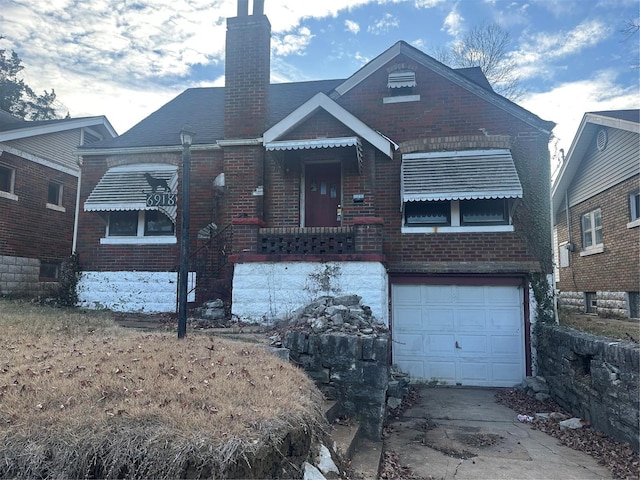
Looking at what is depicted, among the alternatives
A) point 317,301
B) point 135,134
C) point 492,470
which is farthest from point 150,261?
point 492,470

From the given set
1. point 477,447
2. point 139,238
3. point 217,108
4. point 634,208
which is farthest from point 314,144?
point 634,208

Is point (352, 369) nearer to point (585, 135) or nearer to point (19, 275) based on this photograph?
point (585, 135)

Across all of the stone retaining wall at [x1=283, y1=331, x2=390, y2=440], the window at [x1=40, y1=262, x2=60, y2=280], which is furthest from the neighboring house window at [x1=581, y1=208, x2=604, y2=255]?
the window at [x1=40, y1=262, x2=60, y2=280]

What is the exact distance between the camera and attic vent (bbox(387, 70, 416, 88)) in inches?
417

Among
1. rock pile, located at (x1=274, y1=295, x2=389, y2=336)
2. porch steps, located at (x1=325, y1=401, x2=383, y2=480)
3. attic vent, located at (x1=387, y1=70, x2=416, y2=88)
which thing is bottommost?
porch steps, located at (x1=325, y1=401, x2=383, y2=480)

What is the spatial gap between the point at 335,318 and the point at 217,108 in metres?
8.84

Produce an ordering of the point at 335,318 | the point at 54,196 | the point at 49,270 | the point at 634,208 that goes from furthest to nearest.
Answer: the point at 54,196
the point at 49,270
the point at 634,208
the point at 335,318

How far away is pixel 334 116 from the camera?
984 centimetres

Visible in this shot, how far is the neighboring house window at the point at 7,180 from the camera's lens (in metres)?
13.4

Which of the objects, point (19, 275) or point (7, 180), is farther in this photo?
point (19, 275)

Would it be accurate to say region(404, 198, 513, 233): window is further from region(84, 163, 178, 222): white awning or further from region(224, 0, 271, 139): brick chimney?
region(84, 163, 178, 222): white awning

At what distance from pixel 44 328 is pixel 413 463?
5.91m

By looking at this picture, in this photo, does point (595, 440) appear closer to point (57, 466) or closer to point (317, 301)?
point (317, 301)

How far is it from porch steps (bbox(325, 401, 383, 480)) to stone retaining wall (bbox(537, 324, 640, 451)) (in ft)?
10.5
